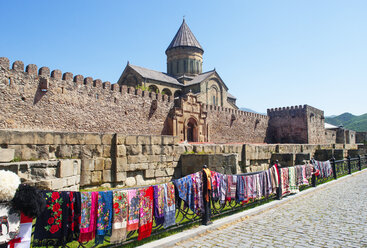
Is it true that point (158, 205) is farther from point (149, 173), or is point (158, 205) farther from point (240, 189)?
point (149, 173)

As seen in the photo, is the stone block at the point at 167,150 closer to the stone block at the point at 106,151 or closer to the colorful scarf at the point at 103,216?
the stone block at the point at 106,151

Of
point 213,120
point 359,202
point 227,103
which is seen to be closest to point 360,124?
point 227,103

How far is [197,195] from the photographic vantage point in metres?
5.30

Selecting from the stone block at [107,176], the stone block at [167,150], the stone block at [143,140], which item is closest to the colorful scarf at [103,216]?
the stone block at [107,176]

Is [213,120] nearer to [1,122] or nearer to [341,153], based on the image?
[341,153]

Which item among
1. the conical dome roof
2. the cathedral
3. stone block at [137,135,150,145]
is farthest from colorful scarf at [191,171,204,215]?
the conical dome roof

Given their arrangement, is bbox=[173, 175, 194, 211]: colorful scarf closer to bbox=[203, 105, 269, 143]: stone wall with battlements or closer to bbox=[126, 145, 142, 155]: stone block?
bbox=[126, 145, 142, 155]: stone block

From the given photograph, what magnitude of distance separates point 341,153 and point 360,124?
104177 millimetres

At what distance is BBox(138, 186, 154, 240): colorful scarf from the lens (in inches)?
167

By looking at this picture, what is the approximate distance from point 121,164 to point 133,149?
605mm

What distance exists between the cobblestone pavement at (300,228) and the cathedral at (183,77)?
24435mm

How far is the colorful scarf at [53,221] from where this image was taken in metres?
3.35

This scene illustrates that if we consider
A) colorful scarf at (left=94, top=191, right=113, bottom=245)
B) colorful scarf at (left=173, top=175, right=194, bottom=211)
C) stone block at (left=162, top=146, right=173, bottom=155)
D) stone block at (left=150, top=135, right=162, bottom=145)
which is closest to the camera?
colorful scarf at (left=94, top=191, right=113, bottom=245)

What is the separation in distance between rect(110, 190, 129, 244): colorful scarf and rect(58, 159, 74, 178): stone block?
2455mm
